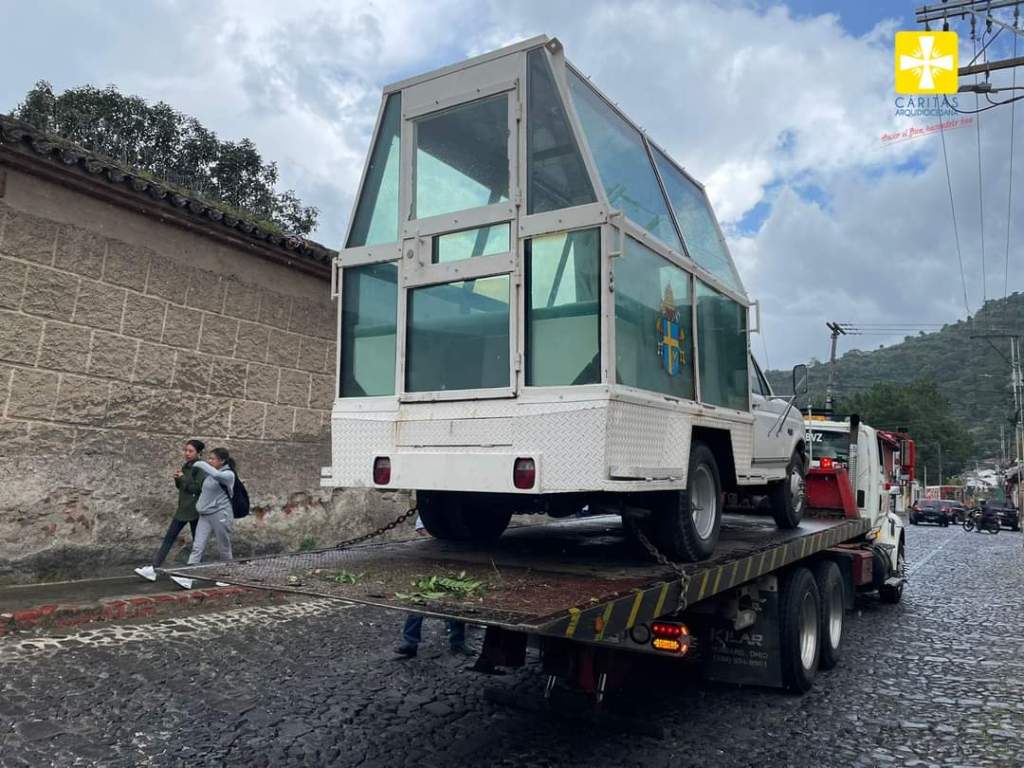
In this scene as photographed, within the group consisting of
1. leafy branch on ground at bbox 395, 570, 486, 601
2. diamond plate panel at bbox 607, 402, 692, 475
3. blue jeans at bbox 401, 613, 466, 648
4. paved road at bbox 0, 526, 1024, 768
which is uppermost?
diamond plate panel at bbox 607, 402, 692, 475

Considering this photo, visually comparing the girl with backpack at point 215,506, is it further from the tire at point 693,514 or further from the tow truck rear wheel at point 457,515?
the tire at point 693,514

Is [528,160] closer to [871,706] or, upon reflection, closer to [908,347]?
[871,706]

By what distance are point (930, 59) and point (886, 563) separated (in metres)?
9.90

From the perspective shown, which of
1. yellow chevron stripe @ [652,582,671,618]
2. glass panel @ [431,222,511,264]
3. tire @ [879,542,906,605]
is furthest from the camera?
tire @ [879,542,906,605]

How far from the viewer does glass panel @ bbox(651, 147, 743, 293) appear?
5.51 meters

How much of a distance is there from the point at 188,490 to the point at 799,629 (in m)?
5.81

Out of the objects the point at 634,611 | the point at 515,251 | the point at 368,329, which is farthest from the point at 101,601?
the point at 634,611

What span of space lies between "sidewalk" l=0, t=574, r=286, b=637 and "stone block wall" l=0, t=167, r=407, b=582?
1.10ft

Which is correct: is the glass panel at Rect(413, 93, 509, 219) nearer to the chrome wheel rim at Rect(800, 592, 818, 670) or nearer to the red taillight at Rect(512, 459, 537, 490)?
the red taillight at Rect(512, 459, 537, 490)

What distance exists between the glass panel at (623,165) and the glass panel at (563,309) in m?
0.38

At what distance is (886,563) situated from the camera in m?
9.28

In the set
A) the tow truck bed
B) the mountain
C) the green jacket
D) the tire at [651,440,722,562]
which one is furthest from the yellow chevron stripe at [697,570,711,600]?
the mountain

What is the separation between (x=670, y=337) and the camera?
193 inches

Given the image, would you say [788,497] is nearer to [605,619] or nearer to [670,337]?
[670,337]
